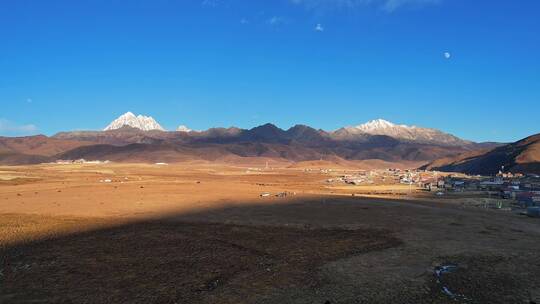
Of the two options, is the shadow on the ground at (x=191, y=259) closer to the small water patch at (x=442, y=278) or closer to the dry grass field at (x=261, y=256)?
the dry grass field at (x=261, y=256)

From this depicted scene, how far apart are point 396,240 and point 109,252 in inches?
504

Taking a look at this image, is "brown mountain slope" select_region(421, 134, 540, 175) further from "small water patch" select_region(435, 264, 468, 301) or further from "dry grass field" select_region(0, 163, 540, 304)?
"small water patch" select_region(435, 264, 468, 301)

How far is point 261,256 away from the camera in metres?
18.1

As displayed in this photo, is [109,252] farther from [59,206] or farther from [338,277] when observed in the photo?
[59,206]

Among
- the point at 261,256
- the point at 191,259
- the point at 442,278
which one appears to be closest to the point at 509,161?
the point at 442,278

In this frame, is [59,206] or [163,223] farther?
[59,206]

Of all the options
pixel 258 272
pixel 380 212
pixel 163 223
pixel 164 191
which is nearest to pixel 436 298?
pixel 258 272

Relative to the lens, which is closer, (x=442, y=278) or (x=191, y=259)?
(x=442, y=278)

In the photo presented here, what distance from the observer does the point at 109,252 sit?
18719mm

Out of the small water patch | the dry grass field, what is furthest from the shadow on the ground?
the small water patch

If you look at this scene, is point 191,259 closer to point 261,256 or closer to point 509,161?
point 261,256

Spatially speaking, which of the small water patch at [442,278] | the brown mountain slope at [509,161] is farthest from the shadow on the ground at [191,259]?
the brown mountain slope at [509,161]

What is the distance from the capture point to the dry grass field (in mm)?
13492

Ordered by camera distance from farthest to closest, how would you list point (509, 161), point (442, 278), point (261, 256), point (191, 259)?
point (509, 161), point (261, 256), point (191, 259), point (442, 278)
